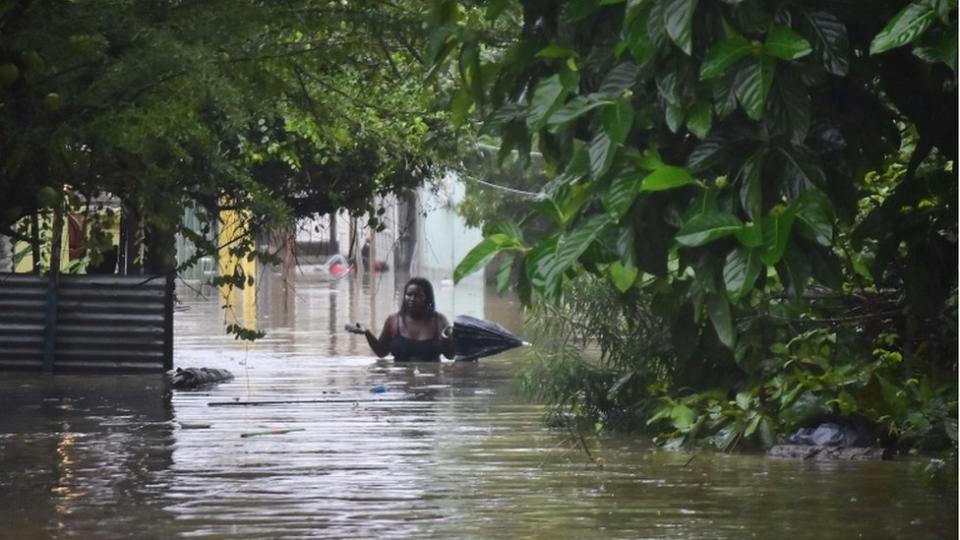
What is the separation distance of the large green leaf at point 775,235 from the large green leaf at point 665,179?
0.25 m

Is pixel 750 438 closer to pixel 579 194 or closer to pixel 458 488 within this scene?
pixel 458 488

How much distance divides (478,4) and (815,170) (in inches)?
97.7

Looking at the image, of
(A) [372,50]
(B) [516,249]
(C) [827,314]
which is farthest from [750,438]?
(B) [516,249]

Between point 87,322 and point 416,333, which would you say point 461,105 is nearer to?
point 87,322

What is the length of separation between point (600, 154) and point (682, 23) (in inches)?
21.3

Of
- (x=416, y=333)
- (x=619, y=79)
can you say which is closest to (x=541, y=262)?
(x=619, y=79)

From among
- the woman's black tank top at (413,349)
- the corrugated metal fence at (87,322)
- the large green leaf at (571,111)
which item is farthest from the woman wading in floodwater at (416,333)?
the large green leaf at (571,111)

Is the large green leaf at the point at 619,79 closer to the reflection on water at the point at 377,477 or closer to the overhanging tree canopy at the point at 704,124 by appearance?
the overhanging tree canopy at the point at 704,124

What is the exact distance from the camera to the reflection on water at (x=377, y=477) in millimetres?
8797

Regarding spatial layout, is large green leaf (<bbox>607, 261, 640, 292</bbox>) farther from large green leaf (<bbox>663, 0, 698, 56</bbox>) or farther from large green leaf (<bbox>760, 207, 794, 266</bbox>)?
large green leaf (<bbox>663, 0, 698, 56</bbox>)

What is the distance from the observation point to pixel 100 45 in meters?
8.15

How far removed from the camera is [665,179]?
193 inches

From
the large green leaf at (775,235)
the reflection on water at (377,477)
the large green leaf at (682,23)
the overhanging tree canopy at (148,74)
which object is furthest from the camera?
the reflection on water at (377,477)

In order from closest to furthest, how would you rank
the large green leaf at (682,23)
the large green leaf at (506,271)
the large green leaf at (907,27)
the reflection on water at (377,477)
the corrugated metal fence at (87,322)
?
the large green leaf at (907,27) → the large green leaf at (682,23) → the large green leaf at (506,271) → the reflection on water at (377,477) → the corrugated metal fence at (87,322)
